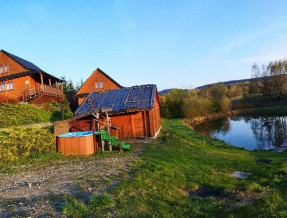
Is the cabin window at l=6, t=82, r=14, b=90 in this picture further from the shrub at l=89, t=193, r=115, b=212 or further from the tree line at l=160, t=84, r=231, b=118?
the shrub at l=89, t=193, r=115, b=212

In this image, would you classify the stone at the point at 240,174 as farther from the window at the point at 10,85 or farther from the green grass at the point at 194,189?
the window at the point at 10,85

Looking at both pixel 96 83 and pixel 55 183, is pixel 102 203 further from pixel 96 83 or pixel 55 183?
pixel 96 83

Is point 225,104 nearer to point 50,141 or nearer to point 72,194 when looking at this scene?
point 50,141

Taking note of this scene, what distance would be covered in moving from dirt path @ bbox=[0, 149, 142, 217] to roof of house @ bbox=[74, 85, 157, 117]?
7005 mm

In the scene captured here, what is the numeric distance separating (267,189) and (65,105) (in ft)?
95.5

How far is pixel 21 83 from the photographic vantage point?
96.7 ft

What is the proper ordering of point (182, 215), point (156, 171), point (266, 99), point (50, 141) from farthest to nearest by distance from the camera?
1. point (266, 99)
2. point (50, 141)
3. point (156, 171)
4. point (182, 215)

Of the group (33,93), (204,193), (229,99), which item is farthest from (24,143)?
(229,99)

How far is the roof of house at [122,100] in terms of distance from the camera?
56.4 ft

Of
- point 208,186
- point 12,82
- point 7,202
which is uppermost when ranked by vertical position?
point 12,82

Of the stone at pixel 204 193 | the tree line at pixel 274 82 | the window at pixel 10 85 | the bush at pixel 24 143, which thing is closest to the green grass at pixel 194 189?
the stone at pixel 204 193

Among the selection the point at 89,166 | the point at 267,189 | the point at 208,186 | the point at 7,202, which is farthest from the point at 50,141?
the point at 267,189

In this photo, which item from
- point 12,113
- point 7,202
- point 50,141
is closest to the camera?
point 7,202

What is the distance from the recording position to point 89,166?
30.8 feet
